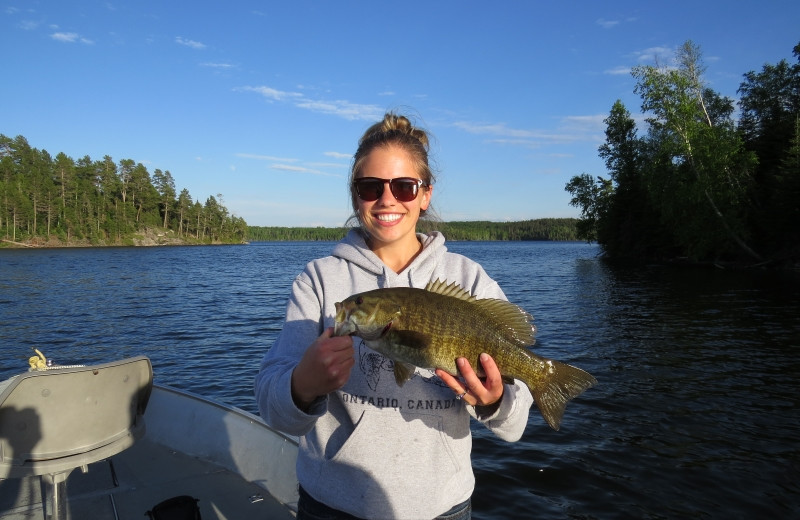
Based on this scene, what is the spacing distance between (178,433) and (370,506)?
490cm

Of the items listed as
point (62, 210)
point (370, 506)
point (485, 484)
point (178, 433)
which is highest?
point (62, 210)

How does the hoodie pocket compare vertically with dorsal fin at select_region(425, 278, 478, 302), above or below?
below

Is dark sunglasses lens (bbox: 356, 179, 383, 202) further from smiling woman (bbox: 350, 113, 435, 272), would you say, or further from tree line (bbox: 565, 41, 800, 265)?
tree line (bbox: 565, 41, 800, 265)

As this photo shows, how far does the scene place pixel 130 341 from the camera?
17.1 m

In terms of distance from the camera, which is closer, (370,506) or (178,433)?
(370,506)

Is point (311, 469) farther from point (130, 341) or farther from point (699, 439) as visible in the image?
point (130, 341)

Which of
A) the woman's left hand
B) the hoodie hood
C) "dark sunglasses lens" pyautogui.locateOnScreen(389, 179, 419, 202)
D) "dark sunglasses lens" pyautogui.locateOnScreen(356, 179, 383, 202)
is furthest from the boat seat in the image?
the woman's left hand

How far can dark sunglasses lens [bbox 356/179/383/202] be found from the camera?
109 inches

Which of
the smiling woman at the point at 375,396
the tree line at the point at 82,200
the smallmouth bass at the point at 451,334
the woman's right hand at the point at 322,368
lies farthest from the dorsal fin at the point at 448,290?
the tree line at the point at 82,200

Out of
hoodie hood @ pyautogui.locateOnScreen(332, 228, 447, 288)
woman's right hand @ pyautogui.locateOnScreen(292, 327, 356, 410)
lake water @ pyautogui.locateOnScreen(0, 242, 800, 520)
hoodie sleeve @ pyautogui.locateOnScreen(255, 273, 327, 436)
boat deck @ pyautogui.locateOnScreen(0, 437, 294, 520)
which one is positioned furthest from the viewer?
lake water @ pyautogui.locateOnScreen(0, 242, 800, 520)

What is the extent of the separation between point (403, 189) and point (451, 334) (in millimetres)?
839

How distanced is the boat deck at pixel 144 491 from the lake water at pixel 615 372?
3543 mm

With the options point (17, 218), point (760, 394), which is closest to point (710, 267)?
point (760, 394)

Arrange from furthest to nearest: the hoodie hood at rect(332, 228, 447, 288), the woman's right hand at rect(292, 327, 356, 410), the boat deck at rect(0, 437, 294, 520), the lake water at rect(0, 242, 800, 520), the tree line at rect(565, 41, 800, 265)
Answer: the tree line at rect(565, 41, 800, 265)
the lake water at rect(0, 242, 800, 520)
the boat deck at rect(0, 437, 294, 520)
the hoodie hood at rect(332, 228, 447, 288)
the woman's right hand at rect(292, 327, 356, 410)
